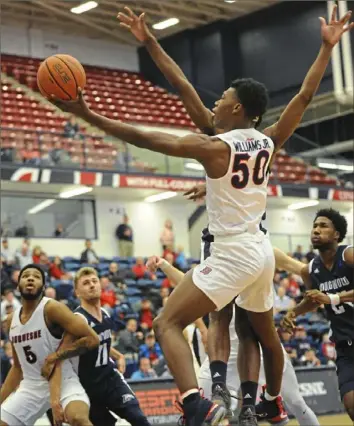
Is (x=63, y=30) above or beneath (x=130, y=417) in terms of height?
above

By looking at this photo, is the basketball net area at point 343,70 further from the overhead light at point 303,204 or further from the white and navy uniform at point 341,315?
the white and navy uniform at point 341,315

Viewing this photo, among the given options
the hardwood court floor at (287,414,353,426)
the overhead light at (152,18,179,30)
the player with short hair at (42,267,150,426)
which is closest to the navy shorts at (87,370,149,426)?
the player with short hair at (42,267,150,426)

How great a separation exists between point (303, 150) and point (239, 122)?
23.7 metres

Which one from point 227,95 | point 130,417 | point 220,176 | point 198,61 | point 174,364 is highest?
point 198,61

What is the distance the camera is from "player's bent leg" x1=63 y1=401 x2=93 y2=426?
841 cm

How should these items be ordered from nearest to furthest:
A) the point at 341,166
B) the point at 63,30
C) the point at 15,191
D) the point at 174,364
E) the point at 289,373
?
the point at 174,364
the point at 289,373
the point at 15,191
the point at 341,166
the point at 63,30

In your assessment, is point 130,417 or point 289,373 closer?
point 130,417

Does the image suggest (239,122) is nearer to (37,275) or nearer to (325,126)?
(37,275)

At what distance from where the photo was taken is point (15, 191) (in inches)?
1011

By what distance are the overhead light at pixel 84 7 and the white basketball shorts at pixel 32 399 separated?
68.6ft

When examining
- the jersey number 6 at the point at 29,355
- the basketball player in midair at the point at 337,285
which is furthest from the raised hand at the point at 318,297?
the jersey number 6 at the point at 29,355

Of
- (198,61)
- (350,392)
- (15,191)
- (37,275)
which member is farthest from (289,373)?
(198,61)

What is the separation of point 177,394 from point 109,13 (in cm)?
1761

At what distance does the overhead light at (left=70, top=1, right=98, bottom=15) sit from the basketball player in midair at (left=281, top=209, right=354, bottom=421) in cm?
2089
